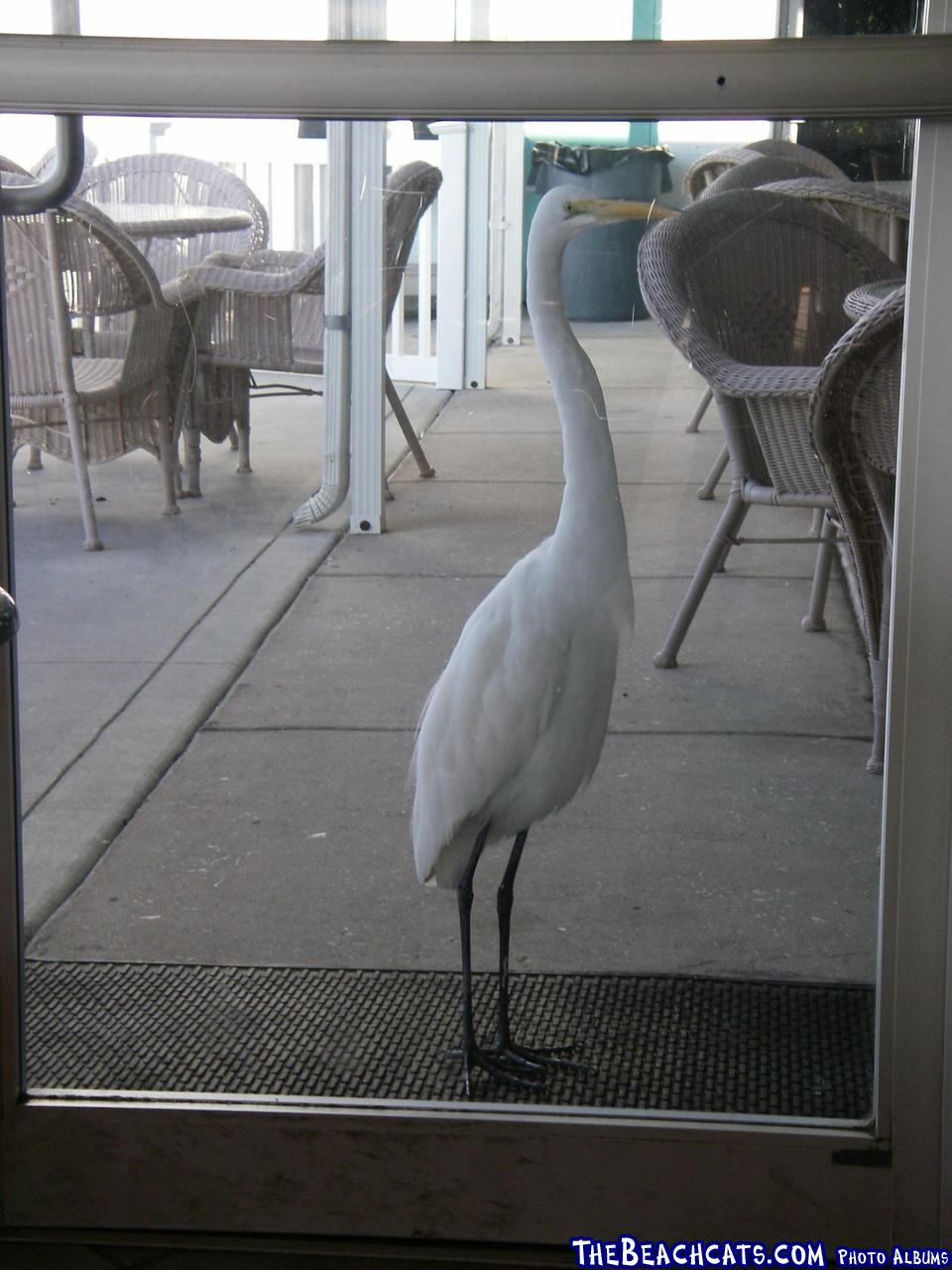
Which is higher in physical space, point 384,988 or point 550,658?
point 550,658

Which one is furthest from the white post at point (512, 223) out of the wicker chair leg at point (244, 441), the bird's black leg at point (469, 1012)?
the bird's black leg at point (469, 1012)

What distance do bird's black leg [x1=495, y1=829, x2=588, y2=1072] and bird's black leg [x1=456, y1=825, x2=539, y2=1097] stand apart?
27 mm

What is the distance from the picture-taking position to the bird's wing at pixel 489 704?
1.81 meters

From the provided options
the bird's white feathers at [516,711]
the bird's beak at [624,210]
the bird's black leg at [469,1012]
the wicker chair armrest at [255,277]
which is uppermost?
the bird's beak at [624,210]

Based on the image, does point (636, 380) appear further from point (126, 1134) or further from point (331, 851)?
point (126, 1134)

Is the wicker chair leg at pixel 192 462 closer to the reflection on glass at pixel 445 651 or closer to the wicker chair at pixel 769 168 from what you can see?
the reflection on glass at pixel 445 651

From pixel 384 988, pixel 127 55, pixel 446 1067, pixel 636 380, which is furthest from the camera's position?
pixel 384 988

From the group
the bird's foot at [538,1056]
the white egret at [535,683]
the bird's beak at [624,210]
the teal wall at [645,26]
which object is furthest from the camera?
the bird's foot at [538,1056]

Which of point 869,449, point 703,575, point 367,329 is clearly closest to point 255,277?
point 367,329

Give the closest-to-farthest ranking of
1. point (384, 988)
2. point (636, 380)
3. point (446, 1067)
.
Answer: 1. point (636, 380)
2. point (446, 1067)
3. point (384, 988)

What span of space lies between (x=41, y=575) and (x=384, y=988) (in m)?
0.74

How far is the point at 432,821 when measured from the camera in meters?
1.87

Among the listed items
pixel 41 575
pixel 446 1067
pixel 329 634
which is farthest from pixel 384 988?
pixel 41 575

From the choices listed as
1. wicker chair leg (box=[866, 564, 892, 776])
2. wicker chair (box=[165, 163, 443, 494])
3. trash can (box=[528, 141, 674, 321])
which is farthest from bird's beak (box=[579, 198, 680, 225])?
wicker chair leg (box=[866, 564, 892, 776])
